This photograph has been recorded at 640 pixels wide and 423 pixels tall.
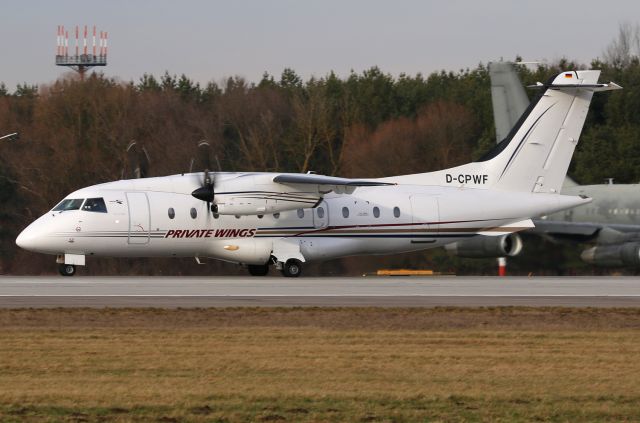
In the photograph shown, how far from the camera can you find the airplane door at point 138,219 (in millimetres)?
33562

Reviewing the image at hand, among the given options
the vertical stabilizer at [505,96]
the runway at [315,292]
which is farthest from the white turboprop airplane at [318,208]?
the vertical stabilizer at [505,96]

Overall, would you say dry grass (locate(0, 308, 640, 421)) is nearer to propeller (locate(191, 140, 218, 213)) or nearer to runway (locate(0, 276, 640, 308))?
runway (locate(0, 276, 640, 308))

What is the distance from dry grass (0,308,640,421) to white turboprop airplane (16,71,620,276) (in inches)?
472

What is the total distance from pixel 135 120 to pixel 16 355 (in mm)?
40475

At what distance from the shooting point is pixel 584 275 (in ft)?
132

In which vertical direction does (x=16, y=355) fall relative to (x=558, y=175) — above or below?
below

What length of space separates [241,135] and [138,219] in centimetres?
2412

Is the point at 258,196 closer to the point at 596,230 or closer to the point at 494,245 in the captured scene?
the point at 494,245

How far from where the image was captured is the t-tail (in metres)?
36.7

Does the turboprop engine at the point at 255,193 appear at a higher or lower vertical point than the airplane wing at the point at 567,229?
higher

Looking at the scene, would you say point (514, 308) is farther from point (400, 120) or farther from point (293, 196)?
point (400, 120)

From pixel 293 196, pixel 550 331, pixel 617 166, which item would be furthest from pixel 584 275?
pixel 550 331

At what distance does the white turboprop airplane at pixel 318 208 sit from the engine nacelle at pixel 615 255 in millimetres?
2635

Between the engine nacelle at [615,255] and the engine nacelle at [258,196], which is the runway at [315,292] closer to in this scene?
the engine nacelle at [258,196]
